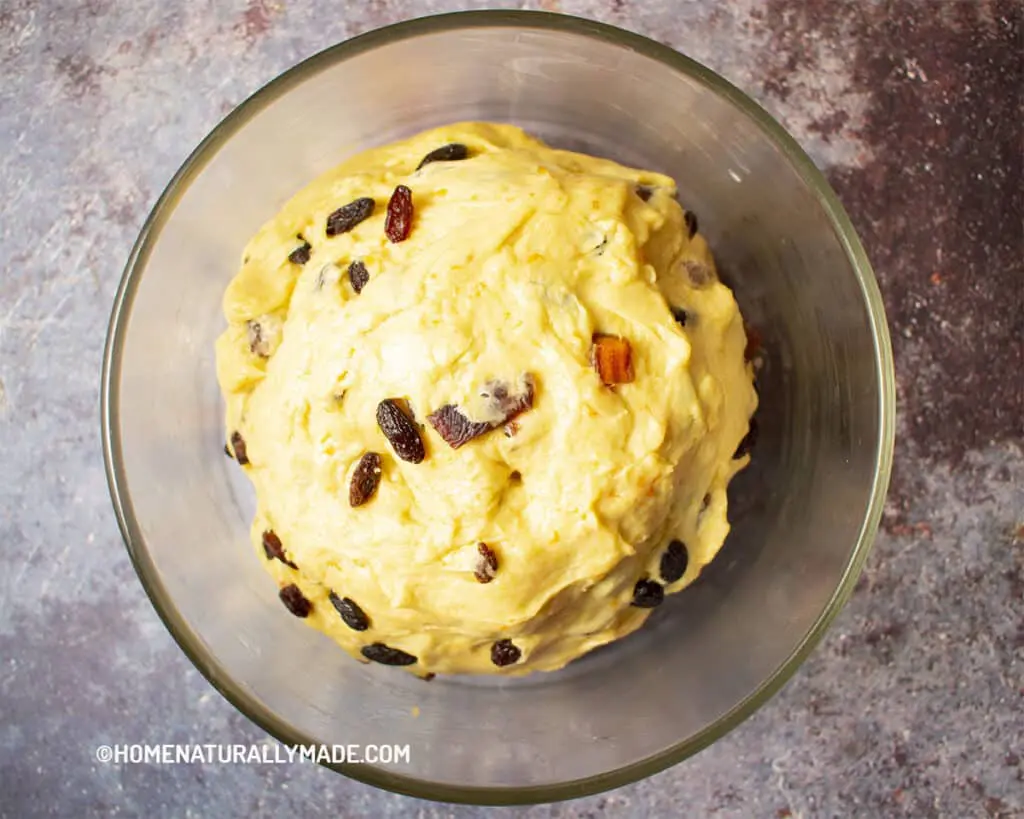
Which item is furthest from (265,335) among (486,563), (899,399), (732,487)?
(899,399)

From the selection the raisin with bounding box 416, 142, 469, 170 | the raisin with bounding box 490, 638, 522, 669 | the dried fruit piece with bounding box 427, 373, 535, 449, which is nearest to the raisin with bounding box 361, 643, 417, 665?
the raisin with bounding box 490, 638, 522, 669

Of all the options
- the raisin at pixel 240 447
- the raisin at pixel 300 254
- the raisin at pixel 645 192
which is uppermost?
the raisin at pixel 645 192

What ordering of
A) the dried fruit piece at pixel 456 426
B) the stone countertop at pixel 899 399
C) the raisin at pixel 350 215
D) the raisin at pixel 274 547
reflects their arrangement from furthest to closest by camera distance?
the stone countertop at pixel 899 399
the raisin at pixel 274 547
the raisin at pixel 350 215
the dried fruit piece at pixel 456 426

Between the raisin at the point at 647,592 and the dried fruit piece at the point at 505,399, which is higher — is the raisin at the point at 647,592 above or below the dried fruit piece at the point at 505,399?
below

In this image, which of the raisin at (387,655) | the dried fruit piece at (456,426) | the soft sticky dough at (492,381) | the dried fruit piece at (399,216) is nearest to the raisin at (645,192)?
the soft sticky dough at (492,381)

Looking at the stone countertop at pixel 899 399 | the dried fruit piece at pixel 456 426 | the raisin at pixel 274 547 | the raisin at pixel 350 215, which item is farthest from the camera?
the stone countertop at pixel 899 399

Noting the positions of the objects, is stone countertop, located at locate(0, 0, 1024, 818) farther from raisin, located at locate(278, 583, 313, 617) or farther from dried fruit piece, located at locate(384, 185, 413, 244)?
dried fruit piece, located at locate(384, 185, 413, 244)

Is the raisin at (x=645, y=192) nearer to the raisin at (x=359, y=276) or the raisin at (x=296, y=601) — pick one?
the raisin at (x=359, y=276)
